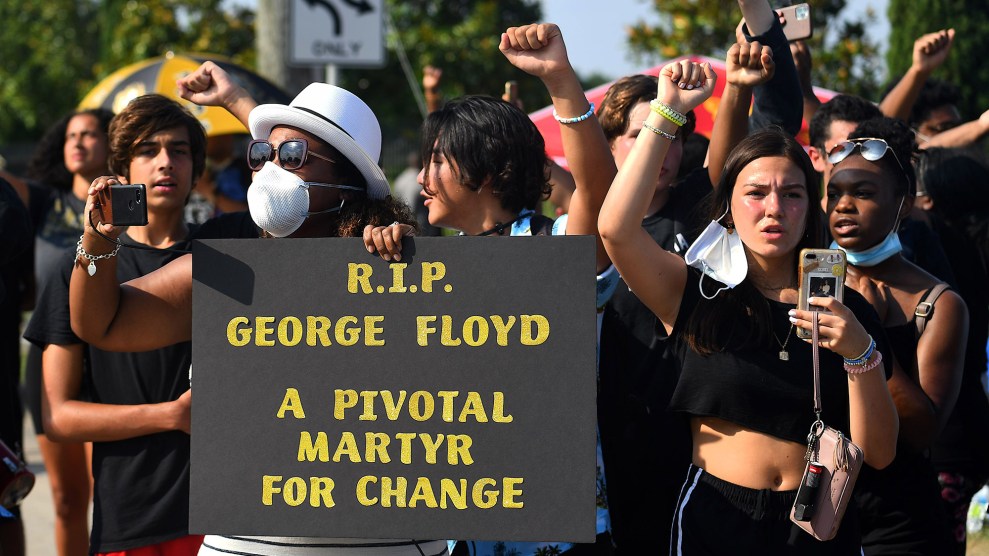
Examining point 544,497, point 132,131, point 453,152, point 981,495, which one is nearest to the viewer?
point 544,497

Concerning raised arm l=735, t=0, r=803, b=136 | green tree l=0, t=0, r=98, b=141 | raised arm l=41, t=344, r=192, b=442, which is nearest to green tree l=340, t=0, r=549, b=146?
raised arm l=735, t=0, r=803, b=136

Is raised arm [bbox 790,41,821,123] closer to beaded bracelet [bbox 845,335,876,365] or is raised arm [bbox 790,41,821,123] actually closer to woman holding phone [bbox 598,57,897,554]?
woman holding phone [bbox 598,57,897,554]

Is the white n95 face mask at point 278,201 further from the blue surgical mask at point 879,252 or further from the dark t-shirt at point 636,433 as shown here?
the blue surgical mask at point 879,252

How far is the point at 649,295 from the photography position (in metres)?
2.96

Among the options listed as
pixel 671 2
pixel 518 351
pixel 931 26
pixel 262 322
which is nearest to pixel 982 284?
pixel 518 351

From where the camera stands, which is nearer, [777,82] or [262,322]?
[262,322]

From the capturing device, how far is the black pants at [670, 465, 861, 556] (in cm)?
288

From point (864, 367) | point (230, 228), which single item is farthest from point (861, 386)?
point (230, 228)

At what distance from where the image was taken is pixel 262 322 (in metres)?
2.62

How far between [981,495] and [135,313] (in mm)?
4841

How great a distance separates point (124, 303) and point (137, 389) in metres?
0.79

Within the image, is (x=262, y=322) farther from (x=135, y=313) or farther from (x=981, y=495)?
(x=981, y=495)

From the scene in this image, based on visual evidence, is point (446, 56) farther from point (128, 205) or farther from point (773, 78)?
point (128, 205)

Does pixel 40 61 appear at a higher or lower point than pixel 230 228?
higher
